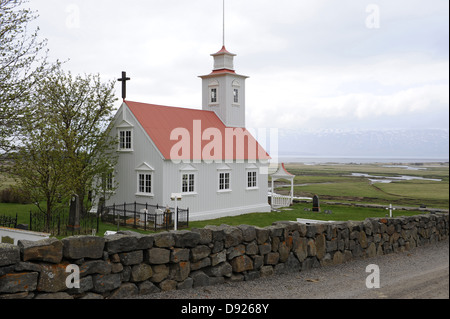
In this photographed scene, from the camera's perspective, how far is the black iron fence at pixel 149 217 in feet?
68.0

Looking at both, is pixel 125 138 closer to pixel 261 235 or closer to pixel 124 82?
pixel 124 82

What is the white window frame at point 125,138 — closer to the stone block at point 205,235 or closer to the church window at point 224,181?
the church window at point 224,181

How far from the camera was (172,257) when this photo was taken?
7.95m

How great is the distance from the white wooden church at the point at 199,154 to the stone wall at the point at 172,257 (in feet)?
41.9

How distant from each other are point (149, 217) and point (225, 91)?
1104 cm

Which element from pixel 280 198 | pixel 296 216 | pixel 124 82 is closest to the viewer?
pixel 124 82

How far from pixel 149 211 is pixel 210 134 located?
6.66 m

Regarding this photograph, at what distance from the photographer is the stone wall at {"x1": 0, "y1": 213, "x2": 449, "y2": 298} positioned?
21.1 feet

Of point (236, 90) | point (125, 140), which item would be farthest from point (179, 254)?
point (236, 90)

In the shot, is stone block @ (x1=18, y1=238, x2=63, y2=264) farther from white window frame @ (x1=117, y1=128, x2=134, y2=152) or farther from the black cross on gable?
the black cross on gable

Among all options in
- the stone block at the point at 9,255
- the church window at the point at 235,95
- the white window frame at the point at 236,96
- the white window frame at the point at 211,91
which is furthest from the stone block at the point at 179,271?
the church window at the point at 235,95

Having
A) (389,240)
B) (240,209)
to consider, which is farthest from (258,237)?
(240,209)
